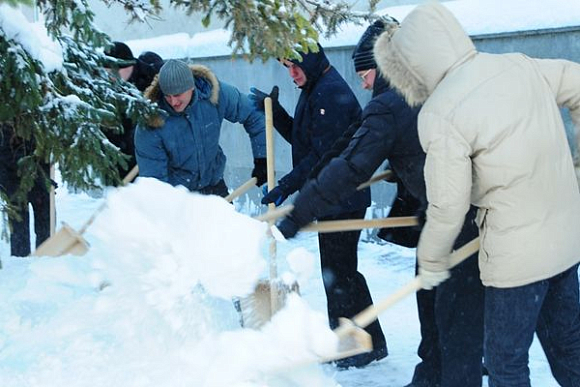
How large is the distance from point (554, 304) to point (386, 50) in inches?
46.3

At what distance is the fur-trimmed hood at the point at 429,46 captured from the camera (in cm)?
254

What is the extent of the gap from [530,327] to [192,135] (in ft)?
8.31

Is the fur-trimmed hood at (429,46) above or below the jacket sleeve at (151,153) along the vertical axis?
above

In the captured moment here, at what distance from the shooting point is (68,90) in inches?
167

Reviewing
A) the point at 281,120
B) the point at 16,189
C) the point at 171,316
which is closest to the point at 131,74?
the point at 16,189

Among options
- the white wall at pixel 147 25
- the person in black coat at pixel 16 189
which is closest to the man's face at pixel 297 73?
the person in black coat at pixel 16 189

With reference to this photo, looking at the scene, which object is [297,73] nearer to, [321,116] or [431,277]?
[321,116]

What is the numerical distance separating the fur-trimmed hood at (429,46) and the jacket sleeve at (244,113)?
2239mm

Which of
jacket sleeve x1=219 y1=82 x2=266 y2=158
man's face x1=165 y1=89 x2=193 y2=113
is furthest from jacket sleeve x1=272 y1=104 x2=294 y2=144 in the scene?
man's face x1=165 y1=89 x2=193 y2=113

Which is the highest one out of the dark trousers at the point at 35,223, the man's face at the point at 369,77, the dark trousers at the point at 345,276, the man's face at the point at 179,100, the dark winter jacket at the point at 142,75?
the man's face at the point at 369,77

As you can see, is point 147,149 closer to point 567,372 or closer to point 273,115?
point 273,115

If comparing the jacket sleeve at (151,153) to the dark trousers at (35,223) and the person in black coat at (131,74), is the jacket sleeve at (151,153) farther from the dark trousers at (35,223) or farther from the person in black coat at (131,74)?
the dark trousers at (35,223)

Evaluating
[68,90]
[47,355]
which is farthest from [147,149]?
[47,355]

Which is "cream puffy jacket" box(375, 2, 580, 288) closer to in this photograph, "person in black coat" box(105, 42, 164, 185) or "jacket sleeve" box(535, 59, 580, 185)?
"jacket sleeve" box(535, 59, 580, 185)
